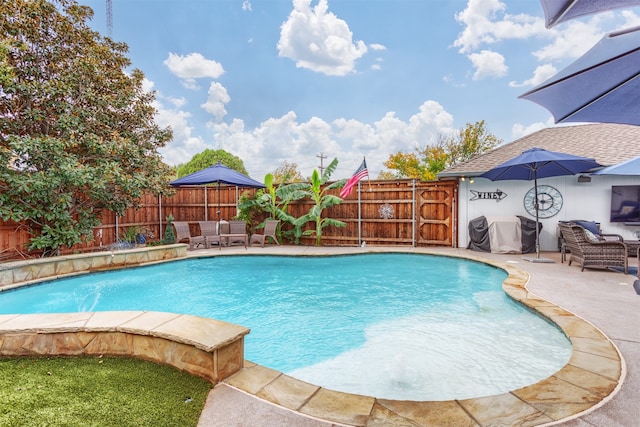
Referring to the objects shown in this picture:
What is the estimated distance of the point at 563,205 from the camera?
9.19 meters

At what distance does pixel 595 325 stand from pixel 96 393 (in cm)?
470

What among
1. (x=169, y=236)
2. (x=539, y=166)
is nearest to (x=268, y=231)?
(x=169, y=236)

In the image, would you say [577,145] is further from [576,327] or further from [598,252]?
[576,327]

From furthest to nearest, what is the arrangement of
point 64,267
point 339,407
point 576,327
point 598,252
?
point 64,267 → point 598,252 → point 576,327 → point 339,407

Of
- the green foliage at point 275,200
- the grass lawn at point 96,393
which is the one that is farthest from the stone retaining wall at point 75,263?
the grass lawn at point 96,393

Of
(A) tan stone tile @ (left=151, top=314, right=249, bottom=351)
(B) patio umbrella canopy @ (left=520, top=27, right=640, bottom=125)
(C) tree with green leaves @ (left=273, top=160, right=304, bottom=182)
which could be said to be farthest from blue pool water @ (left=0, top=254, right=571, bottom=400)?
(C) tree with green leaves @ (left=273, top=160, right=304, bottom=182)

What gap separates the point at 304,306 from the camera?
17.4 ft

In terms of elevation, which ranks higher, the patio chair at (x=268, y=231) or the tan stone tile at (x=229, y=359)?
the patio chair at (x=268, y=231)

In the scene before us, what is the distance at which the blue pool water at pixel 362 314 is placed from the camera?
10.1ft

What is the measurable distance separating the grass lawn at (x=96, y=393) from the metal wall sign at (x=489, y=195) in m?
9.74

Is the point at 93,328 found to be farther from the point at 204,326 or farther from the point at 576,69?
the point at 576,69

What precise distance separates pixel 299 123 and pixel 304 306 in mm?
17296

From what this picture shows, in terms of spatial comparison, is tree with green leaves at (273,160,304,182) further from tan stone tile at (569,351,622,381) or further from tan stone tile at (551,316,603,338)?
tan stone tile at (569,351,622,381)

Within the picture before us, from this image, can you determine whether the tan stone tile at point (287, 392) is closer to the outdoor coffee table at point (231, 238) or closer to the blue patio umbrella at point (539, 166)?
the blue patio umbrella at point (539, 166)
